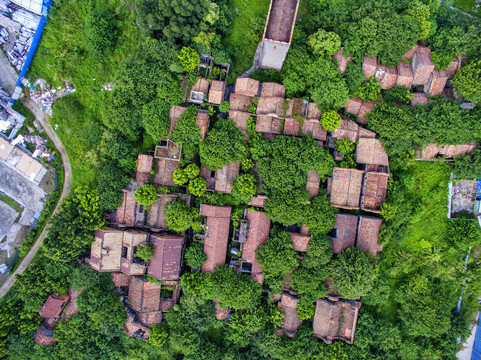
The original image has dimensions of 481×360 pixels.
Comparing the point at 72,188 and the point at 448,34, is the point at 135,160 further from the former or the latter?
the point at 448,34

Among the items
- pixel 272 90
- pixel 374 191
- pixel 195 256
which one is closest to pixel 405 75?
pixel 374 191


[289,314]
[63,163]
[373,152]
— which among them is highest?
[373,152]

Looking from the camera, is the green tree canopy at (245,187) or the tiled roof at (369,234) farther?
the tiled roof at (369,234)

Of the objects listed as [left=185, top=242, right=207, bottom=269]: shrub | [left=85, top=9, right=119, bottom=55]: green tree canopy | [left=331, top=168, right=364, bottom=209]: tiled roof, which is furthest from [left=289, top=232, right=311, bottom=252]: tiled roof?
[left=85, top=9, right=119, bottom=55]: green tree canopy

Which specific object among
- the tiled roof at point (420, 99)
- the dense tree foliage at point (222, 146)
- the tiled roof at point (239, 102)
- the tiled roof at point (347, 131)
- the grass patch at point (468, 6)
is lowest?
the dense tree foliage at point (222, 146)

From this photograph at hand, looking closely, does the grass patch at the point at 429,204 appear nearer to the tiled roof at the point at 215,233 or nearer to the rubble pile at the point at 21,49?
the tiled roof at the point at 215,233

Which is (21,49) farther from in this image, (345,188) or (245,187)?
(345,188)

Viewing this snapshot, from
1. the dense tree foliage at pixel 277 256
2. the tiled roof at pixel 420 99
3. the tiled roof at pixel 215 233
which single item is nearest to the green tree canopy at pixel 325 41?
the tiled roof at pixel 420 99
